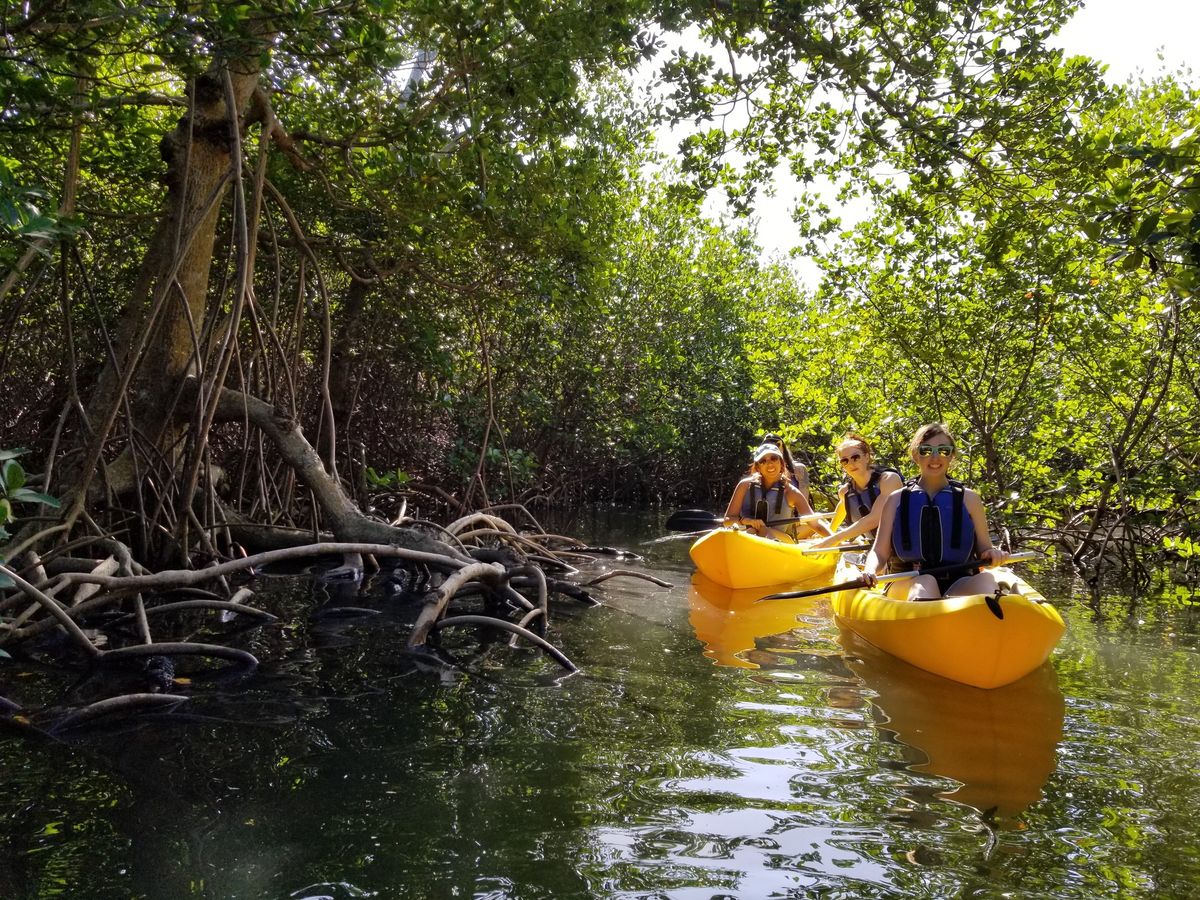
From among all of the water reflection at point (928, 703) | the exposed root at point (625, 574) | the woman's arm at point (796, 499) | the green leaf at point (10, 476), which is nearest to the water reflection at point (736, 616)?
the water reflection at point (928, 703)

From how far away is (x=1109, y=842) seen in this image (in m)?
2.68

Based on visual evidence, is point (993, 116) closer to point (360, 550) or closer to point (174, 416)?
point (360, 550)

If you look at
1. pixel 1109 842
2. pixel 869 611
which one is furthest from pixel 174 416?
pixel 1109 842

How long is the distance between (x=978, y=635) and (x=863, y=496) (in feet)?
10.0

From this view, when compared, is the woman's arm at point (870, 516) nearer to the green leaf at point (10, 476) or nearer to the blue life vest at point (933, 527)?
the blue life vest at point (933, 527)

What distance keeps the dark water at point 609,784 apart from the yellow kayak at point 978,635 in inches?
4.3

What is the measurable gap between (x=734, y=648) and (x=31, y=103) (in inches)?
170

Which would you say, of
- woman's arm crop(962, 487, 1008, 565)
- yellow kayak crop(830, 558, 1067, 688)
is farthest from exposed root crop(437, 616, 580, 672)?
woman's arm crop(962, 487, 1008, 565)

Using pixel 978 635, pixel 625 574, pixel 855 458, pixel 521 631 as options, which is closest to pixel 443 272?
pixel 625 574

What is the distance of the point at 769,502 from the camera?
8656 millimetres

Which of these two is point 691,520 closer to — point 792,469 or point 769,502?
point 769,502

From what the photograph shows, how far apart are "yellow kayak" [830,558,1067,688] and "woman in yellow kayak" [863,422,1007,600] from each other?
1.02 feet

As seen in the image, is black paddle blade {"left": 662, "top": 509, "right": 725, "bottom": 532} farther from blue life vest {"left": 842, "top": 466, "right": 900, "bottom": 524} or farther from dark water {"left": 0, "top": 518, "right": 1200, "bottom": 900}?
dark water {"left": 0, "top": 518, "right": 1200, "bottom": 900}

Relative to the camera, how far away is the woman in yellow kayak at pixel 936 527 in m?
5.08
